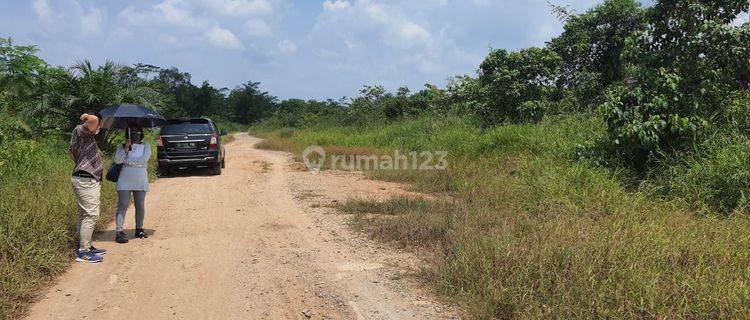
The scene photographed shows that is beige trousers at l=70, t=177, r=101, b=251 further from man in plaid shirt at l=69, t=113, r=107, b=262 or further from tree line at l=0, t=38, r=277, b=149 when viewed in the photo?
tree line at l=0, t=38, r=277, b=149

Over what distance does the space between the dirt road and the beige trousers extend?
0.34m

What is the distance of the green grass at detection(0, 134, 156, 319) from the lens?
4.36 meters

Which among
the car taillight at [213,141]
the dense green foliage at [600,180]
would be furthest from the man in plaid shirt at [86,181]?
the car taillight at [213,141]

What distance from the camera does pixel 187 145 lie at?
504 inches

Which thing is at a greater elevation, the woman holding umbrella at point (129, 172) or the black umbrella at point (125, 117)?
the black umbrella at point (125, 117)

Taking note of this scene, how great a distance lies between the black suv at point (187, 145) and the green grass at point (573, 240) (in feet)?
19.1

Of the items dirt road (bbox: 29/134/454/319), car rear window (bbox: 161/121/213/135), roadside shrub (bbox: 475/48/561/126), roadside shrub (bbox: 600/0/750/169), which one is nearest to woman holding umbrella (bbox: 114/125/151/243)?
dirt road (bbox: 29/134/454/319)

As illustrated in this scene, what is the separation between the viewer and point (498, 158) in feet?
39.3

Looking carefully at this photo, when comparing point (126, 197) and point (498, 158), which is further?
point (498, 158)

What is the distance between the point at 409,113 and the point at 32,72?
17270mm

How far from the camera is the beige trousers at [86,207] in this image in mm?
5535

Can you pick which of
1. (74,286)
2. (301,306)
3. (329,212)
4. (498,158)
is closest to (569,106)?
(498,158)

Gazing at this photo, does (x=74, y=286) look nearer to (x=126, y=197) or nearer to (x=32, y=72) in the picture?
(x=126, y=197)

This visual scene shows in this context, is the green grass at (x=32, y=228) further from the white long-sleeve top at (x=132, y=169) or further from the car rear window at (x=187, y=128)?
the car rear window at (x=187, y=128)
